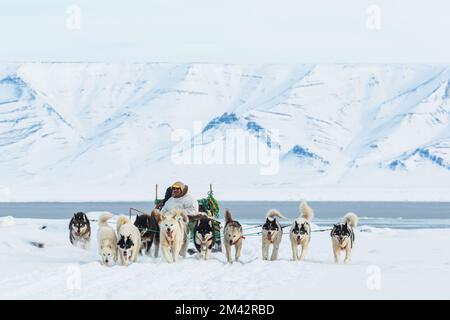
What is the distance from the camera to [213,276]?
12102 millimetres

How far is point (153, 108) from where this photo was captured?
168 metres

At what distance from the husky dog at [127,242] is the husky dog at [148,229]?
46.0 inches

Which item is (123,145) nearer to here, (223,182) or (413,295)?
(223,182)

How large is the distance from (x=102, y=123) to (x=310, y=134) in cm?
3692

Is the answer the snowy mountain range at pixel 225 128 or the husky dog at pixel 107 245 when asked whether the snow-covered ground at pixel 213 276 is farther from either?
the snowy mountain range at pixel 225 128

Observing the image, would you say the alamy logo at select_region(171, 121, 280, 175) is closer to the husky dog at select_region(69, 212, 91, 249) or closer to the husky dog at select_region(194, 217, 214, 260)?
the husky dog at select_region(69, 212, 91, 249)

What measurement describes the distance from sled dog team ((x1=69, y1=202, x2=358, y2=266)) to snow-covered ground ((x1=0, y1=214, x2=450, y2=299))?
0.24 meters

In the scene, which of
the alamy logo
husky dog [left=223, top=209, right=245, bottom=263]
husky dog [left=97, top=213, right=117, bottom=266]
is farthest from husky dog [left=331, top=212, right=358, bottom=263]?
the alamy logo

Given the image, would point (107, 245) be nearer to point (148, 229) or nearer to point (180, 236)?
point (180, 236)

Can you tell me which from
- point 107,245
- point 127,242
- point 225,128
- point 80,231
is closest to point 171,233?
point 127,242

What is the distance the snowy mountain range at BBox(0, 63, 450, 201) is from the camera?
130 m

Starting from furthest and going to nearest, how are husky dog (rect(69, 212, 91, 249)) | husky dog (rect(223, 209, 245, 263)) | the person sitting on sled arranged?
husky dog (rect(69, 212, 91, 249))
the person sitting on sled
husky dog (rect(223, 209, 245, 263))

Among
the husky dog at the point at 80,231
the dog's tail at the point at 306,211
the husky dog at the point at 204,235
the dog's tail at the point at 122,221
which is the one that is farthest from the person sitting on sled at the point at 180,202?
the husky dog at the point at 80,231

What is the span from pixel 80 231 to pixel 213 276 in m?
4.92
